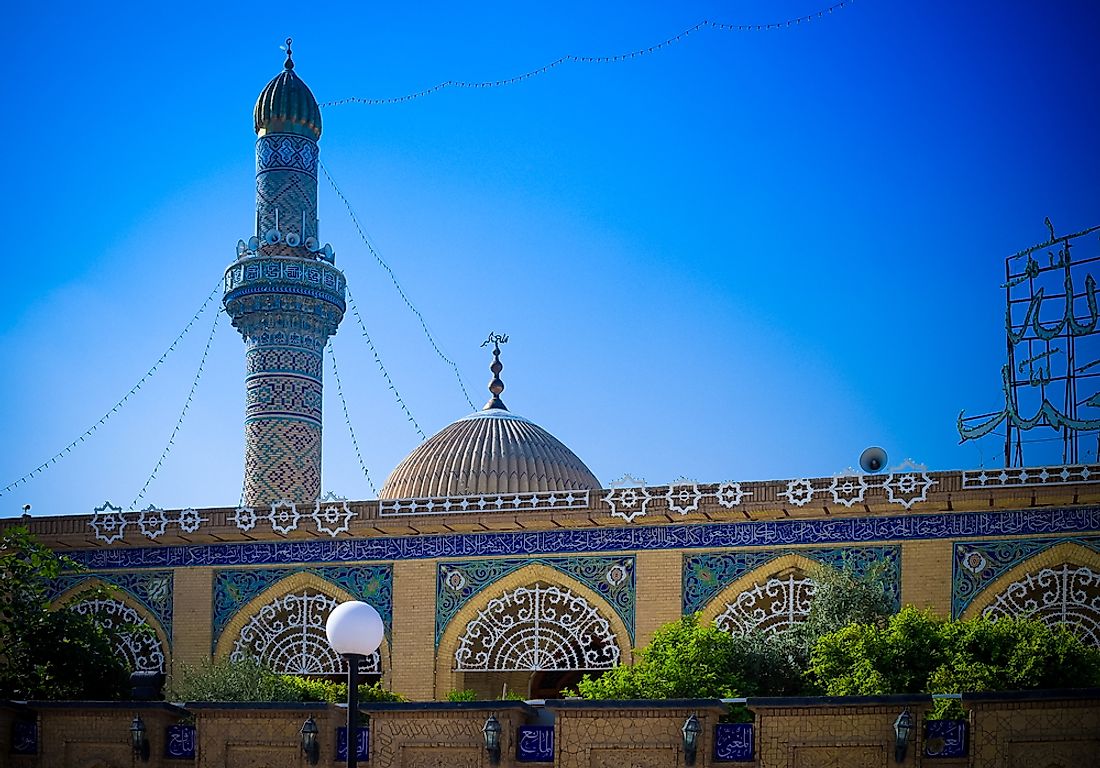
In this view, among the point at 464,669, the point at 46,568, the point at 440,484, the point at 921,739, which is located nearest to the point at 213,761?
the point at 921,739

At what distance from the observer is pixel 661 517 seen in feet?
52.4

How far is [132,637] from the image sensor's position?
17.7m

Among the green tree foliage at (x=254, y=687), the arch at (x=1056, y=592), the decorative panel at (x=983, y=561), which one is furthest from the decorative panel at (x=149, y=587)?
the arch at (x=1056, y=592)

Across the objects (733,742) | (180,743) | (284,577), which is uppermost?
(284,577)

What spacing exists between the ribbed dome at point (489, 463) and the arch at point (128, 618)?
11.4 feet

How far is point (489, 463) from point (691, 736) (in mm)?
10446

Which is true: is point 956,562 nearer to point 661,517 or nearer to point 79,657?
point 661,517

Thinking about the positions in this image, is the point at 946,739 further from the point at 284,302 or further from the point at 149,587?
the point at 284,302

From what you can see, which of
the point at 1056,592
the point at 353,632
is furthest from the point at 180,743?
the point at 1056,592

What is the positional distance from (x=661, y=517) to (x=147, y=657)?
5971 millimetres

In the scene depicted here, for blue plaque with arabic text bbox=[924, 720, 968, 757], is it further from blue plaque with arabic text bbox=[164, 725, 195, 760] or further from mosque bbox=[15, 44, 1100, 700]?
mosque bbox=[15, 44, 1100, 700]

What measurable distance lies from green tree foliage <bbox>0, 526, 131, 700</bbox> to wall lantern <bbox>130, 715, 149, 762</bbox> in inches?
172

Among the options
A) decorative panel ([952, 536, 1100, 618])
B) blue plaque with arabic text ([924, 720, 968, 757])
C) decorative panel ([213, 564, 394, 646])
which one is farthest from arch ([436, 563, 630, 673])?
blue plaque with arabic text ([924, 720, 968, 757])

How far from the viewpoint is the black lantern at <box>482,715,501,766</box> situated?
943 cm
